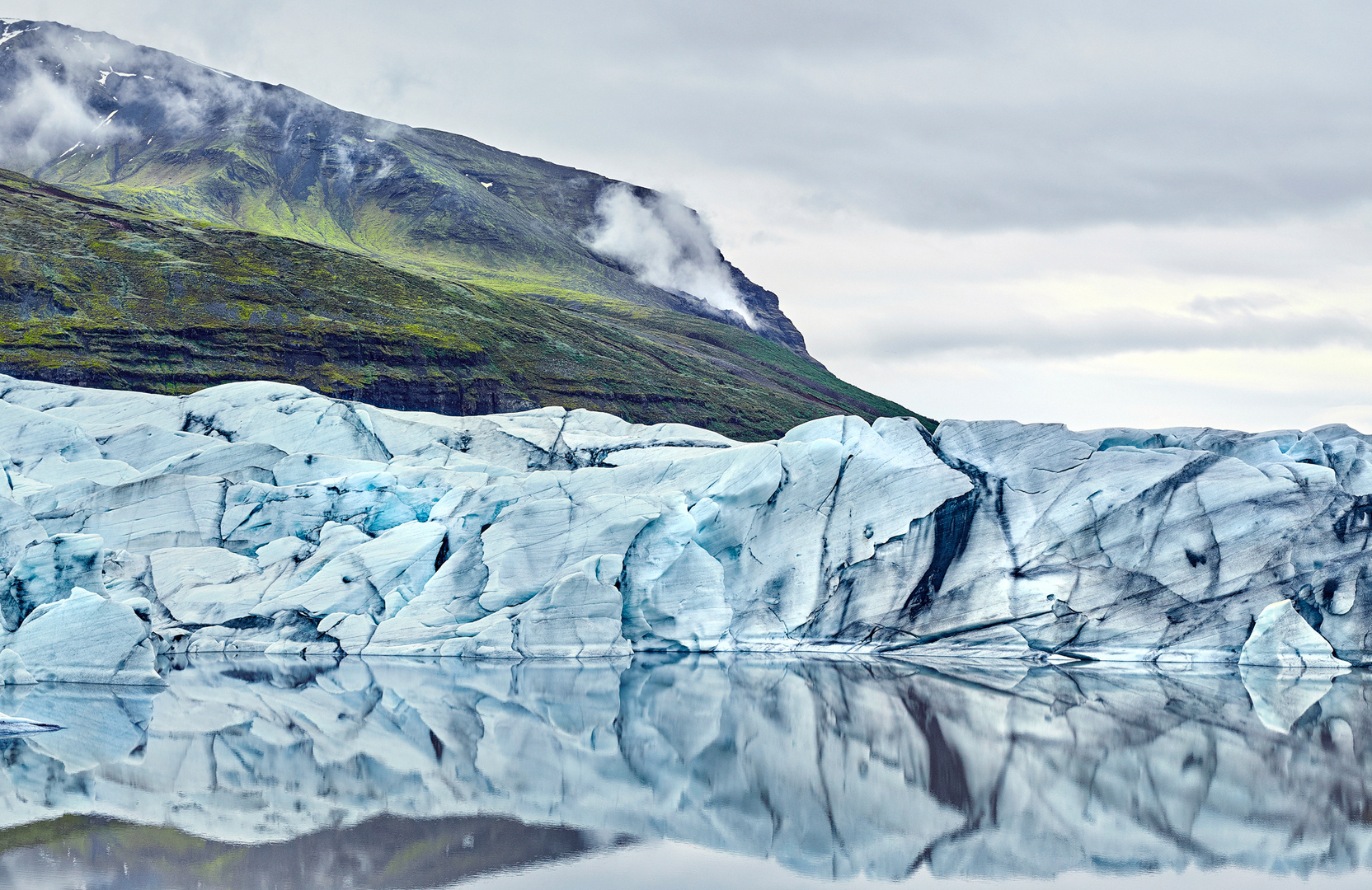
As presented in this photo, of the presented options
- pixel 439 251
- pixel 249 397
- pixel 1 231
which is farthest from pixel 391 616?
pixel 439 251

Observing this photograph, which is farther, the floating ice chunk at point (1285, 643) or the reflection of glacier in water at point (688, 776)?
the floating ice chunk at point (1285, 643)

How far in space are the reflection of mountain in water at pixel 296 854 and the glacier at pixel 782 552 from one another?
1343 centimetres

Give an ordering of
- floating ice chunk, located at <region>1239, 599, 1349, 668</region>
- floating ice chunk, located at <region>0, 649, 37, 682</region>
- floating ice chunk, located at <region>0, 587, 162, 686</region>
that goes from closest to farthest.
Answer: floating ice chunk, located at <region>0, 649, 37, 682</region> → floating ice chunk, located at <region>0, 587, 162, 686</region> → floating ice chunk, located at <region>1239, 599, 1349, 668</region>

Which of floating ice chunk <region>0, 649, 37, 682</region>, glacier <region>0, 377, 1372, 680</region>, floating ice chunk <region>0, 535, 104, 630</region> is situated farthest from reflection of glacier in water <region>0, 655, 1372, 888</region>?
glacier <region>0, 377, 1372, 680</region>

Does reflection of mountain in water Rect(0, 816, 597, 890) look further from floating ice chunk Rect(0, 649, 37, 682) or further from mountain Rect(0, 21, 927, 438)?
mountain Rect(0, 21, 927, 438)

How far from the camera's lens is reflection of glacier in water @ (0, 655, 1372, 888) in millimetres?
11406

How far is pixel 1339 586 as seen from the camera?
28.0 meters

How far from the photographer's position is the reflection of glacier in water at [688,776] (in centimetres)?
1141

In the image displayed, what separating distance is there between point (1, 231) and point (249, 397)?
222 feet

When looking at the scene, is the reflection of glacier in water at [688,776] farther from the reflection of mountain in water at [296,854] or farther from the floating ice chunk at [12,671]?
the floating ice chunk at [12,671]

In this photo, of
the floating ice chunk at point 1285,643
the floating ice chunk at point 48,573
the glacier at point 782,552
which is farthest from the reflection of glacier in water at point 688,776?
the glacier at point 782,552

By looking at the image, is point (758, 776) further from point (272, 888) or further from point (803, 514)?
point (803, 514)

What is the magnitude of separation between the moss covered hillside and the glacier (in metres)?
55.9

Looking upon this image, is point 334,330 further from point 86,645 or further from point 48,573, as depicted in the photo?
point 86,645
